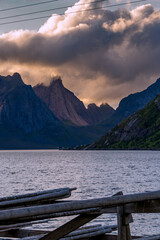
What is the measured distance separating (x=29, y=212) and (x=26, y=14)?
153 ft

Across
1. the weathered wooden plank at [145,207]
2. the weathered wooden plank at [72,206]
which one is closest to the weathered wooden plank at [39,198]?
the weathered wooden plank at [145,207]

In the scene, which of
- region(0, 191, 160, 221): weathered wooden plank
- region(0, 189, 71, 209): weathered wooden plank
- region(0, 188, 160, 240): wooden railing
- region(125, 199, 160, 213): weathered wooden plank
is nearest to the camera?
region(0, 191, 160, 221): weathered wooden plank

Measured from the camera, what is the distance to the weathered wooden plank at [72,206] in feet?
24.4

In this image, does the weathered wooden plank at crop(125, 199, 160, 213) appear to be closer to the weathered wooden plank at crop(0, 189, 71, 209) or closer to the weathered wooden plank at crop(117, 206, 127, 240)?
→ the weathered wooden plank at crop(117, 206, 127, 240)

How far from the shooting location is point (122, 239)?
10867 millimetres

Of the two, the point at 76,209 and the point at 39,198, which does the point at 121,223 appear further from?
the point at 39,198

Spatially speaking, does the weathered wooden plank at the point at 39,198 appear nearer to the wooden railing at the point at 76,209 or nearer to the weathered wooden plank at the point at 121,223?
the wooden railing at the point at 76,209

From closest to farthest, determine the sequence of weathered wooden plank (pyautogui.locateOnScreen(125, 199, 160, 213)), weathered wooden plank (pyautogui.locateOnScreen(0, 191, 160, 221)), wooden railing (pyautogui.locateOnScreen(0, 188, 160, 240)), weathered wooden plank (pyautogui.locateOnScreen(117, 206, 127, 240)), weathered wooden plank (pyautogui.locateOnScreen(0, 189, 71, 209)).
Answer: weathered wooden plank (pyautogui.locateOnScreen(0, 191, 160, 221)) < wooden railing (pyautogui.locateOnScreen(0, 188, 160, 240)) < weathered wooden plank (pyautogui.locateOnScreen(125, 199, 160, 213)) < weathered wooden plank (pyautogui.locateOnScreen(117, 206, 127, 240)) < weathered wooden plank (pyautogui.locateOnScreen(0, 189, 71, 209))

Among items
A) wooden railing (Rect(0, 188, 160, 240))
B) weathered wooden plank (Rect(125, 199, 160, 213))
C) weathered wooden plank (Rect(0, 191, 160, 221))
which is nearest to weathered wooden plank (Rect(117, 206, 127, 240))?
wooden railing (Rect(0, 188, 160, 240))

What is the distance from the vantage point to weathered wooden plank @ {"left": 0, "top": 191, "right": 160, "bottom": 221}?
7.44 meters

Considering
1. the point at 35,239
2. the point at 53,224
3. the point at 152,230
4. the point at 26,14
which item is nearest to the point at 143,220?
the point at 152,230

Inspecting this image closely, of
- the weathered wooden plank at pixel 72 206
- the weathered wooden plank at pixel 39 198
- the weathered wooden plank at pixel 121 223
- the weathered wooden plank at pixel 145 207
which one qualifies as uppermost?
the weathered wooden plank at pixel 39 198

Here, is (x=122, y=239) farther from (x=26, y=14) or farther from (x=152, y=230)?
(x=26, y=14)

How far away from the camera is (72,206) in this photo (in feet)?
28.4
